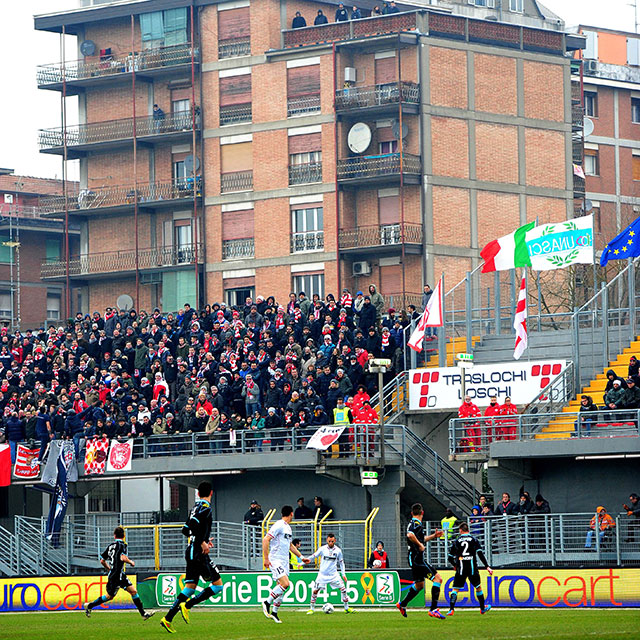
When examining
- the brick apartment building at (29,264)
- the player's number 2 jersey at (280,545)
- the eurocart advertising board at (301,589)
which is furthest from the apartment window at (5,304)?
the player's number 2 jersey at (280,545)

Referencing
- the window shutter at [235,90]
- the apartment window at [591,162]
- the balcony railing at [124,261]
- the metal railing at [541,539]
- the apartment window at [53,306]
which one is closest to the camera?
the metal railing at [541,539]

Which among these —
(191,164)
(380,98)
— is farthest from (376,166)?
(191,164)

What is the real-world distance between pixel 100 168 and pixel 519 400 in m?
35.9

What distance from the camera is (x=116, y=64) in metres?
68.7

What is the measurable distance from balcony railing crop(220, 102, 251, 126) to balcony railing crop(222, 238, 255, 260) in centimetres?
512

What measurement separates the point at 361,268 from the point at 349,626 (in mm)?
39317

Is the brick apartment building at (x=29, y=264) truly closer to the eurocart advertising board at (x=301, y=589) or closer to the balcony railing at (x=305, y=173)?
the balcony railing at (x=305, y=173)

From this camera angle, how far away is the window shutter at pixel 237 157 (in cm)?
6512

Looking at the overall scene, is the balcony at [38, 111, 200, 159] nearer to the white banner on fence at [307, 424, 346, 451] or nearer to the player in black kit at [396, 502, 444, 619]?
the white banner on fence at [307, 424, 346, 451]

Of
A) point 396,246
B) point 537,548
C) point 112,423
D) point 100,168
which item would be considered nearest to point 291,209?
point 396,246

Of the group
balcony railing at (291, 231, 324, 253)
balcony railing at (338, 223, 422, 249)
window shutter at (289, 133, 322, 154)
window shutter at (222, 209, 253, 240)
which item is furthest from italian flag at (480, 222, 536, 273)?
window shutter at (222, 209, 253, 240)

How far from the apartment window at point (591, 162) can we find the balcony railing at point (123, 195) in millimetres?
22399

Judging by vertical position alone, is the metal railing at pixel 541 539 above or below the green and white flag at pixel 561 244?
below

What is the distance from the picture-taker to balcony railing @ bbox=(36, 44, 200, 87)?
2638 inches
